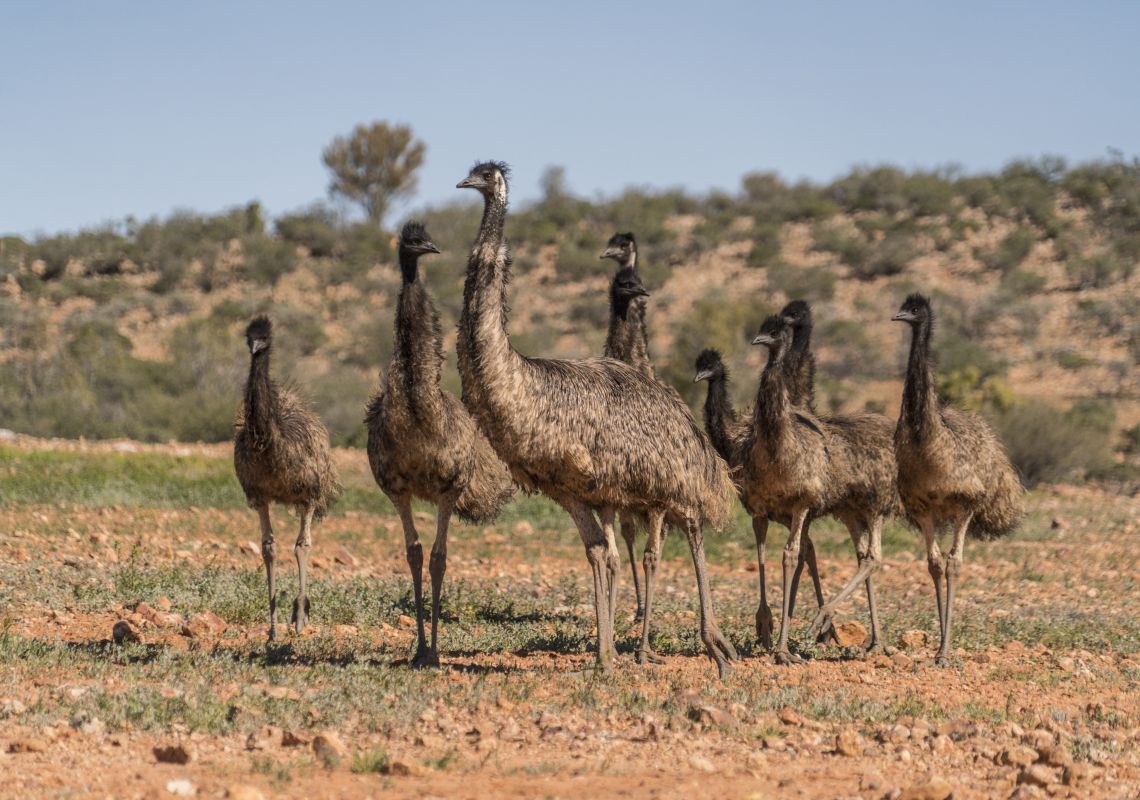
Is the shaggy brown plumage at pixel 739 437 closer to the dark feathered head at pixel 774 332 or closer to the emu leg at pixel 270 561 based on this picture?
the dark feathered head at pixel 774 332

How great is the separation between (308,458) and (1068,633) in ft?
18.9

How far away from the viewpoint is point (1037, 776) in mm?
5160

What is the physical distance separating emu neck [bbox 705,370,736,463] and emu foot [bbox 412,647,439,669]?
2.96 m

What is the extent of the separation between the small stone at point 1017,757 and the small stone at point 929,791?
0.88m

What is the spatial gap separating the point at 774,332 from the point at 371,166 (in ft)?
150

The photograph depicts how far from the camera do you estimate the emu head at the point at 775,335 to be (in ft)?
29.8

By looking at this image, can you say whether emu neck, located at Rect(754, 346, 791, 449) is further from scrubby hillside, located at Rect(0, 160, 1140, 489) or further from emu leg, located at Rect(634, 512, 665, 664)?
scrubby hillside, located at Rect(0, 160, 1140, 489)

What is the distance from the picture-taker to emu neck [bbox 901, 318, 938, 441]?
8859 mm

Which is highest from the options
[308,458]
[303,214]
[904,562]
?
[303,214]

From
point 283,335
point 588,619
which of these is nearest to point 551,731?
point 588,619

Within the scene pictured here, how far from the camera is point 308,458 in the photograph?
30.4 ft

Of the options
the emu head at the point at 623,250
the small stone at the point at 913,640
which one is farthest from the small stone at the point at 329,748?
the emu head at the point at 623,250

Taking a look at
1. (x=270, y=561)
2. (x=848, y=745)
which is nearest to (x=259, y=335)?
(x=270, y=561)

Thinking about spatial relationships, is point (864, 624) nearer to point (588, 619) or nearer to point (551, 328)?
point (588, 619)
